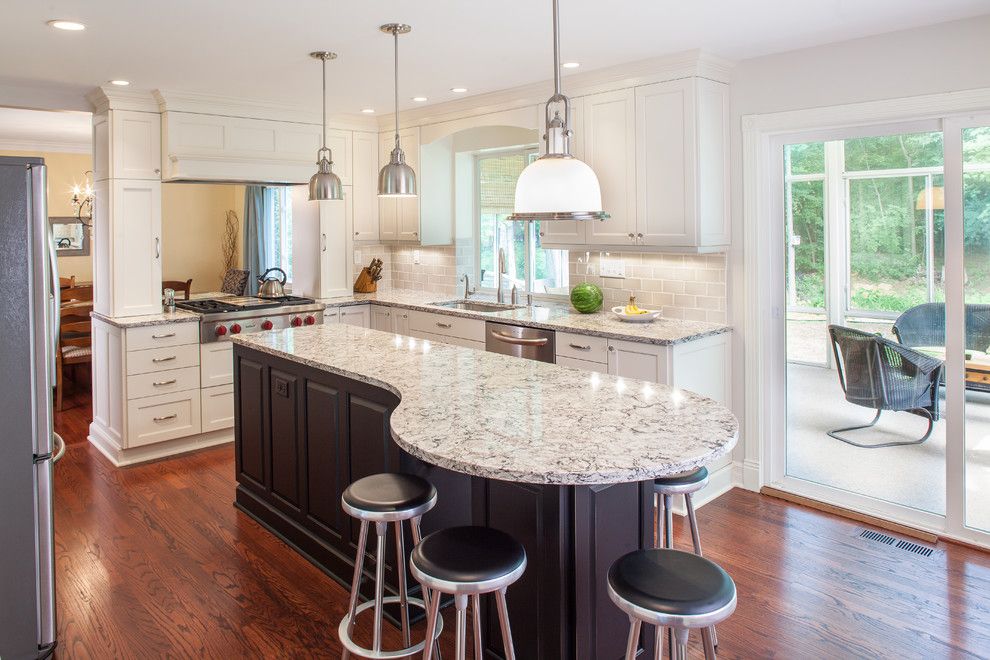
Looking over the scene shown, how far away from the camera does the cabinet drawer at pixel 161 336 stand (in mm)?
4719

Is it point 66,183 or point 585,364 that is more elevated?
point 66,183

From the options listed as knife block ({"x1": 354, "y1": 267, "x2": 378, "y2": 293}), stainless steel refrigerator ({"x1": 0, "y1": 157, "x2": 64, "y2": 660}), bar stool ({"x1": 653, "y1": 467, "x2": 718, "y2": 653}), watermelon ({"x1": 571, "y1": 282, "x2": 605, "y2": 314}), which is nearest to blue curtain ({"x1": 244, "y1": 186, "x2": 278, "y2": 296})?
knife block ({"x1": 354, "y1": 267, "x2": 378, "y2": 293})

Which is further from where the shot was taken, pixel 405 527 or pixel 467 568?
pixel 405 527

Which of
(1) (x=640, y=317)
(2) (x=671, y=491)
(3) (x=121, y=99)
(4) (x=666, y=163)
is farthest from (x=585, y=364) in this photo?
(3) (x=121, y=99)

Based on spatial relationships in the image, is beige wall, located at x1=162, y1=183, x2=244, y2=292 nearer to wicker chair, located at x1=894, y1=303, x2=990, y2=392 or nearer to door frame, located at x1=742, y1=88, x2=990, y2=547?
door frame, located at x1=742, y1=88, x2=990, y2=547

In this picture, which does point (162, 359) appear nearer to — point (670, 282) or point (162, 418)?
point (162, 418)

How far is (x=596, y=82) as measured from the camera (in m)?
4.34

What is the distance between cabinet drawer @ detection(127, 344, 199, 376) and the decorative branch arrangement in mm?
3277

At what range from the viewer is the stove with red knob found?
16.5 feet

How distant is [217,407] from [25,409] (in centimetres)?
274

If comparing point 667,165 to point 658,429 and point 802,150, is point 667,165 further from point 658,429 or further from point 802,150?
point 658,429

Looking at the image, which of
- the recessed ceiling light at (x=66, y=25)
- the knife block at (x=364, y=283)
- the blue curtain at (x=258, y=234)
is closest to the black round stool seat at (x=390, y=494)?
the recessed ceiling light at (x=66, y=25)

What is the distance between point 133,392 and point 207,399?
49 cm

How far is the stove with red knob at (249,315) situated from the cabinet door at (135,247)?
1.12 feet
